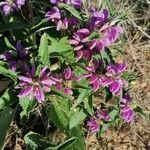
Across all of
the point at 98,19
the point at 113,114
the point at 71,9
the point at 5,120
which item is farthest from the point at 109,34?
the point at 5,120

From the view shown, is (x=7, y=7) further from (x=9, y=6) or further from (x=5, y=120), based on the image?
(x=5, y=120)

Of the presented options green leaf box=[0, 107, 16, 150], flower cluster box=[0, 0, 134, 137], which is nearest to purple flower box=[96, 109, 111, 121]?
flower cluster box=[0, 0, 134, 137]

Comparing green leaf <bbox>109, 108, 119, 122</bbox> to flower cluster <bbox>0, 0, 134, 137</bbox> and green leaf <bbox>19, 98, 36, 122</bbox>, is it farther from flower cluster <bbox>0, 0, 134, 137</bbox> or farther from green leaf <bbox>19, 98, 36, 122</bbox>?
green leaf <bbox>19, 98, 36, 122</bbox>

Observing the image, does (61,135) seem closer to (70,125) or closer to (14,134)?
(14,134)

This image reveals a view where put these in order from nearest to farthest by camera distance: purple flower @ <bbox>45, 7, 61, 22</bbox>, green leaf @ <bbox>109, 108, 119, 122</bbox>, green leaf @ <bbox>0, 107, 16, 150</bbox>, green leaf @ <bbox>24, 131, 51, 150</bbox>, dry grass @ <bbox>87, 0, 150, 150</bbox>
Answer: green leaf @ <bbox>24, 131, 51, 150</bbox>, purple flower @ <bbox>45, 7, 61, 22</bbox>, green leaf @ <bbox>0, 107, 16, 150</bbox>, green leaf @ <bbox>109, 108, 119, 122</bbox>, dry grass @ <bbox>87, 0, 150, 150</bbox>

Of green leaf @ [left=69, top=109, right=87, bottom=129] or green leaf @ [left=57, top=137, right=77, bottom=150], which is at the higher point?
green leaf @ [left=57, top=137, right=77, bottom=150]

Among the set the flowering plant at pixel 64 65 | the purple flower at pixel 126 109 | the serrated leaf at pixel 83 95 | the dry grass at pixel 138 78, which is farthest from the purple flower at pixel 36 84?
the dry grass at pixel 138 78

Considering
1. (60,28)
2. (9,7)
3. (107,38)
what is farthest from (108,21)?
(9,7)

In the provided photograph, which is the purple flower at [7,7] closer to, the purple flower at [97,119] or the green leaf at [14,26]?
the green leaf at [14,26]
